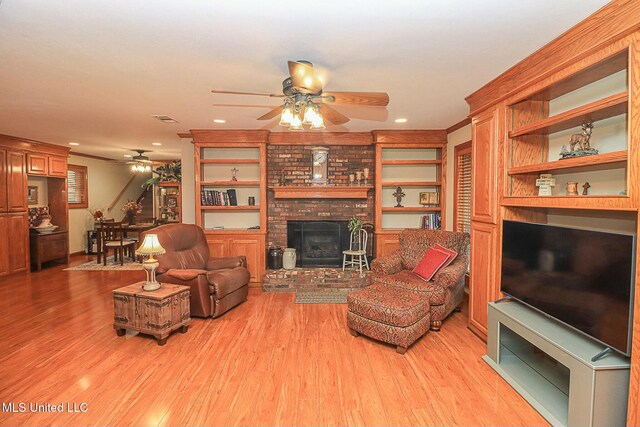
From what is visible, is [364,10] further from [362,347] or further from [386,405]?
[362,347]

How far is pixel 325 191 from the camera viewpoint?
5109mm

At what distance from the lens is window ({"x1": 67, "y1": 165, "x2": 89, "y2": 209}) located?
7.31m

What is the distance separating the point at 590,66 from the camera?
1975 mm

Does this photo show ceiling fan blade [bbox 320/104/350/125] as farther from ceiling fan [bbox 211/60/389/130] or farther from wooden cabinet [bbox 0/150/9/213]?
wooden cabinet [bbox 0/150/9/213]

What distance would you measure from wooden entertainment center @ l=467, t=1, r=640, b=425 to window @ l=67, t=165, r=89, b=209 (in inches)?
333

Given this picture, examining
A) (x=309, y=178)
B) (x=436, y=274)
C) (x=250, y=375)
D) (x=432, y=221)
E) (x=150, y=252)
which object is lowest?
(x=250, y=375)

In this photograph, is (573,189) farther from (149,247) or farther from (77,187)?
(77,187)

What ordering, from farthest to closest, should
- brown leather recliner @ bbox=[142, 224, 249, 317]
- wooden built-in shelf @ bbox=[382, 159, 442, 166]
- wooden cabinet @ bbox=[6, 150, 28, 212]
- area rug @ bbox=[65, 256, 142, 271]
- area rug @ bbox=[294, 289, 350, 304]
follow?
area rug @ bbox=[65, 256, 142, 271], wooden cabinet @ bbox=[6, 150, 28, 212], wooden built-in shelf @ bbox=[382, 159, 442, 166], area rug @ bbox=[294, 289, 350, 304], brown leather recliner @ bbox=[142, 224, 249, 317]

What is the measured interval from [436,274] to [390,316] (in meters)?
0.97

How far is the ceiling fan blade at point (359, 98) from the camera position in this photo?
2.33m

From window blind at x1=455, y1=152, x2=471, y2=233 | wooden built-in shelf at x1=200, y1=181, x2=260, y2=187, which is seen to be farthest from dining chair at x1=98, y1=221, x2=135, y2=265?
window blind at x1=455, y1=152, x2=471, y2=233

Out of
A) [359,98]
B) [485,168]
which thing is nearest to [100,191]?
[359,98]

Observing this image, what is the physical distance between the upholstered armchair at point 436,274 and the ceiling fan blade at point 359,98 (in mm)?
1977

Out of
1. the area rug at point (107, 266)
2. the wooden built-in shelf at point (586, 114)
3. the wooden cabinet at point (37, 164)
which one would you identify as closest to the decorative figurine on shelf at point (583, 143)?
the wooden built-in shelf at point (586, 114)
